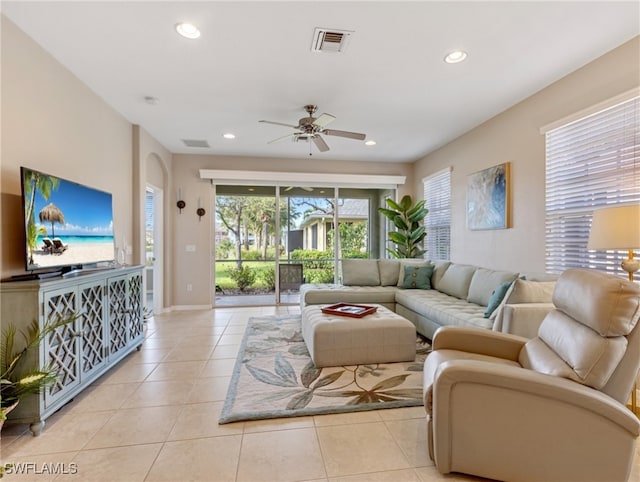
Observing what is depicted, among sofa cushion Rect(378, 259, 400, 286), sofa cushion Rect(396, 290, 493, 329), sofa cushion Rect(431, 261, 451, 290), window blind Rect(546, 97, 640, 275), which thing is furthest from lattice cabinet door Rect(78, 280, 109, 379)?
window blind Rect(546, 97, 640, 275)

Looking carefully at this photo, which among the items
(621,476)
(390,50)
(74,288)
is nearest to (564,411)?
(621,476)

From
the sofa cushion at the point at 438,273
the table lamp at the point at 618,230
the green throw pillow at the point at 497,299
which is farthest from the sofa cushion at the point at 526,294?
the sofa cushion at the point at 438,273

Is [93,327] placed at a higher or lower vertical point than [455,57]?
lower

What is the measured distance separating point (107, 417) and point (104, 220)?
182 cm

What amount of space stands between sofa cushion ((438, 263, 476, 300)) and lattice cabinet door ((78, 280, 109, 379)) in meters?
3.82

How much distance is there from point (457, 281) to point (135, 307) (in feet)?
12.5

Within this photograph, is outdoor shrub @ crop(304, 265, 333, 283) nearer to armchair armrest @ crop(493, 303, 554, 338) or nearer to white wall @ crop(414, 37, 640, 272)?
white wall @ crop(414, 37, 640, 272)

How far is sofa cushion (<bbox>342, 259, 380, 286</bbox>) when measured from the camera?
485 cm

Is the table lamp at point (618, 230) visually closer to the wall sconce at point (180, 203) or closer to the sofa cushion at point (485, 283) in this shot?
the sofa cushion at point (485, 283)

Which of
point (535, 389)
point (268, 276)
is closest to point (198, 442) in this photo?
point (535, 389)

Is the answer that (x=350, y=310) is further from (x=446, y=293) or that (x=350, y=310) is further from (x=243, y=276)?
(x=243, y=276)

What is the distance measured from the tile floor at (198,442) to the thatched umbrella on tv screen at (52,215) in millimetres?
1358

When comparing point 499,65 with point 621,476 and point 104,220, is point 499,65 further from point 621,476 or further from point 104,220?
point 104,220

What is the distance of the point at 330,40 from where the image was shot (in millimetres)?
2332
